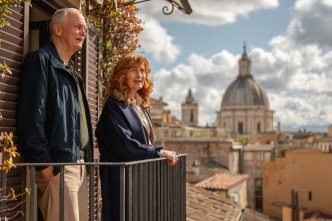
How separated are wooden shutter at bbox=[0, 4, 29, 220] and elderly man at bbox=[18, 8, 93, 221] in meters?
0.13

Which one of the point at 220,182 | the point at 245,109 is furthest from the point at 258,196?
the point at 245,109

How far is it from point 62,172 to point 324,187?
26.2 metres

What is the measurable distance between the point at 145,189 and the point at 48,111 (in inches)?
33.5

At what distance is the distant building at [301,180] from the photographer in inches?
1041

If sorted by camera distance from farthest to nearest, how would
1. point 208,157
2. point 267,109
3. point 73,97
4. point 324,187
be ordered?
point 267,109 → point 208,157 → point 324,187 → point 73,97

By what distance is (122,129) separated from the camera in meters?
3.21

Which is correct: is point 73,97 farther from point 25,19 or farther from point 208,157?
point 208,157

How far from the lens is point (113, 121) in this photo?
3.24m

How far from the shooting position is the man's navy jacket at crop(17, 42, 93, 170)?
9.25 feet

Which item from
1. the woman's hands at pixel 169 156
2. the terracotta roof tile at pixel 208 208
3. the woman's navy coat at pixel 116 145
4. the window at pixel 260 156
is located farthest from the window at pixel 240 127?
the woman's navy coat at pixel 116 145

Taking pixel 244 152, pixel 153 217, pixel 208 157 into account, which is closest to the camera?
pixel 153 217

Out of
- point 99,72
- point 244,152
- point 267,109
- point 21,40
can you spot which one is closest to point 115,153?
point 21,40

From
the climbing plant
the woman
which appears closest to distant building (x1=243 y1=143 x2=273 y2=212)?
the climbing plant

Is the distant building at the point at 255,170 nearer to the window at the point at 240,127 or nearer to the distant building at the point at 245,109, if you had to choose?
the distant building at the point at 245,109
